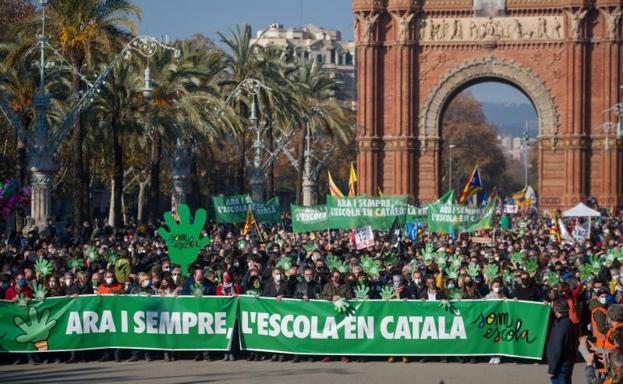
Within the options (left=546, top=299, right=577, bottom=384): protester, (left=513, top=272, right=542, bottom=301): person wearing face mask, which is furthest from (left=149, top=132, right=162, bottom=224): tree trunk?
(left=546, top=299, right=577, bottom=384): protester

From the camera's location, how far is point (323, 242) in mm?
36062

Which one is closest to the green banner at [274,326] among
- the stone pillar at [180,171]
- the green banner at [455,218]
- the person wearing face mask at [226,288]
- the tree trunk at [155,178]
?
the person wearing face mask at [226,288]

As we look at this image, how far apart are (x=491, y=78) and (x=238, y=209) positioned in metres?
31.0

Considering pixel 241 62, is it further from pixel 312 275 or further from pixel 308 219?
pixel 312 275

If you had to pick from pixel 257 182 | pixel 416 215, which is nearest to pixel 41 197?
pixel 416 215

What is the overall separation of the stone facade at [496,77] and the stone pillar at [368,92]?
5 centimetres

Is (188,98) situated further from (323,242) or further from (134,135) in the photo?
(323,242)

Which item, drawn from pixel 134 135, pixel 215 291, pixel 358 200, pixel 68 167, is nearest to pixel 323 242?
pixel 358 200

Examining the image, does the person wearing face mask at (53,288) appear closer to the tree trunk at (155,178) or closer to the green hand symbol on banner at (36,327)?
the green hand symbol on banner at (36,327)

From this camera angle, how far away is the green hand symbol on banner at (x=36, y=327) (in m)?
19.6

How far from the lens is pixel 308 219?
119 ft

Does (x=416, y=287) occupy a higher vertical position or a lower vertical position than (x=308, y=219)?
lower

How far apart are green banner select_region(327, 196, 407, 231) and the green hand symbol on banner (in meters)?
16.7

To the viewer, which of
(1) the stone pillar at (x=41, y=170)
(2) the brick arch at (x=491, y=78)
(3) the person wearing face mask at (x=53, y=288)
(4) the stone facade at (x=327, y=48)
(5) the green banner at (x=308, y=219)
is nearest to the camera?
(3) the person wearing face mask at (x=53, y=288)
